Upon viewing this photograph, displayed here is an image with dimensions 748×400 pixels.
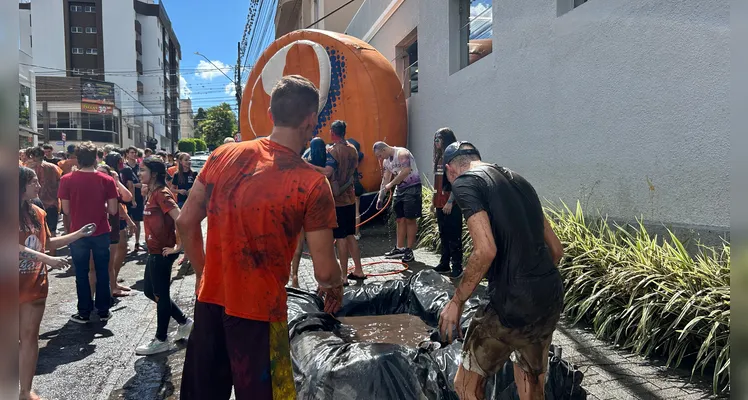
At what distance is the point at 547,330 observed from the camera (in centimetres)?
258

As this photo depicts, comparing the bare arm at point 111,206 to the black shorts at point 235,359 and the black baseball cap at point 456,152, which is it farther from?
the black baseball cap at point 456,152

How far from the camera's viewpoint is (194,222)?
2465 millimetres

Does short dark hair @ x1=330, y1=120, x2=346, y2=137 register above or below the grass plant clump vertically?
above

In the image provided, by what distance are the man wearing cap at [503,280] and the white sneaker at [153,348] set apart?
2884mm

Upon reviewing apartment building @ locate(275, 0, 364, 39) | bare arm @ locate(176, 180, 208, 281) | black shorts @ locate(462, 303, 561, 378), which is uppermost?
apartment building @ locate(275, 0, 364, 39)

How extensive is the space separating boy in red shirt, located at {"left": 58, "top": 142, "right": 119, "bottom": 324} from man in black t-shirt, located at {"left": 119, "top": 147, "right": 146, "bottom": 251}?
2.46 metres

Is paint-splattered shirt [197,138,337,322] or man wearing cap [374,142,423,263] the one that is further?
man wearing cap [374,142,423,263]

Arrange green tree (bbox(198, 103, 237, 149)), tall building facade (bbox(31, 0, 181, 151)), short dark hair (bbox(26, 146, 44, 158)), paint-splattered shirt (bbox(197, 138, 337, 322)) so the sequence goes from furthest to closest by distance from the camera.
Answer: green tree (bbox(198, 103, 237, 149)) < tall building facade (bbox(31, 0, 181, 151)) < short dark hair (bbox(26, 146, 44, 158)) < paint-splattered shirt (bbox(197, 138, 337, 322))

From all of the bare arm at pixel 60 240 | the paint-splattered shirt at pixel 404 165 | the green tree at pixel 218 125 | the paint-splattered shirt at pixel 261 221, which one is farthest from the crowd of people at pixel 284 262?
the green tree at pixel 218 125

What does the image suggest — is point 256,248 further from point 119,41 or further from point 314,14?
point 119,41

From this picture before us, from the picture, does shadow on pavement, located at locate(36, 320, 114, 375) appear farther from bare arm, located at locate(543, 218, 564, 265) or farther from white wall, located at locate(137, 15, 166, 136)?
white wall, located at locate(137, 15, 166, 136)

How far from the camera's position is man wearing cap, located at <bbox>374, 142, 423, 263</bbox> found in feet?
22.7

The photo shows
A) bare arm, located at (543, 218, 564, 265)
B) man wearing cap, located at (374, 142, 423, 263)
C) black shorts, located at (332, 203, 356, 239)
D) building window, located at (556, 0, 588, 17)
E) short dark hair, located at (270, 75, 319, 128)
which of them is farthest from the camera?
man wearing cap, located at (374, 142, 423, 263)

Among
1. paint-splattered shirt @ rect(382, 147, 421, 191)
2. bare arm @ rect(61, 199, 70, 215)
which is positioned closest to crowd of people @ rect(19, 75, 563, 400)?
bare arm @ rect(61, 199, 70, 215)
